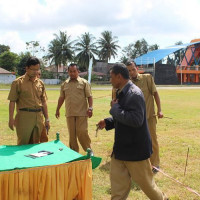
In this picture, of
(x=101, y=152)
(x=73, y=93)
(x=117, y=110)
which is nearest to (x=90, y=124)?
(x=101, y=152)

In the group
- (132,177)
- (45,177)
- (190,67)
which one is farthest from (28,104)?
(190,67)

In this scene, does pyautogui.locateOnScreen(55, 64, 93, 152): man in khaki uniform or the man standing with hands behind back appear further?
pyautogui.locateOnScreen(55, 64, 93, 152): man in khaki uniform

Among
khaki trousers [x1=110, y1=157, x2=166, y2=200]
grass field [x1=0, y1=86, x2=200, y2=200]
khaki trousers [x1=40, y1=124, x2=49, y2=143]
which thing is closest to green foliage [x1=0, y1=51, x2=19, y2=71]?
grass field [x1=0, y1=86, x2=200, y2=200]

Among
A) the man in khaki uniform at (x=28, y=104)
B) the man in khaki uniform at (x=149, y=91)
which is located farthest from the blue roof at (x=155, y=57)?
the man in khaki uniform at (x=28, y=104)

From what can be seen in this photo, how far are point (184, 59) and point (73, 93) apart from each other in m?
62.6

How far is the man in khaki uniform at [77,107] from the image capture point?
549cm

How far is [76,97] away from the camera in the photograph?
18.2 ft

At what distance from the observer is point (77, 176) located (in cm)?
342

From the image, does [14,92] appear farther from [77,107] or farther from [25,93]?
[77,107]

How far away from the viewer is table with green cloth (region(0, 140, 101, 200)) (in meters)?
3.10

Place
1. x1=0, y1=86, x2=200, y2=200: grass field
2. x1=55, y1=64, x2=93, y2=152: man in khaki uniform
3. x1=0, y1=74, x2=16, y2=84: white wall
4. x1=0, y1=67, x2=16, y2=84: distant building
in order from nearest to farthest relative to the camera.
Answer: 1. x1=0, y1=86, x2=200, y2=200: grass field
2. x1=55, y1=64, x2=93, y2=152: man in khaki uniform
3. x1=0, y1=67, x2=16, y2=84: distant building
4. x1=0, y1=74, x2=16, y2=84: white wall

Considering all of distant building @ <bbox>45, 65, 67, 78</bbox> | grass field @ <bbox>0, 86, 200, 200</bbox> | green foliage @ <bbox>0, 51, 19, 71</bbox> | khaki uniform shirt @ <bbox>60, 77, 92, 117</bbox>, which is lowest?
grass field @ <bbox>0, 86, 200, 200</bbox>

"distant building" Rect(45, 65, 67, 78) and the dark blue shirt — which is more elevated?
"distant building" Rect(45, 65, 67, 78)

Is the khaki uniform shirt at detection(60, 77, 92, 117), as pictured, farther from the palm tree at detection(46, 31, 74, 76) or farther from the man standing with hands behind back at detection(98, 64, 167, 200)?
the palm tree at detection(46, 31, 74, 76)
